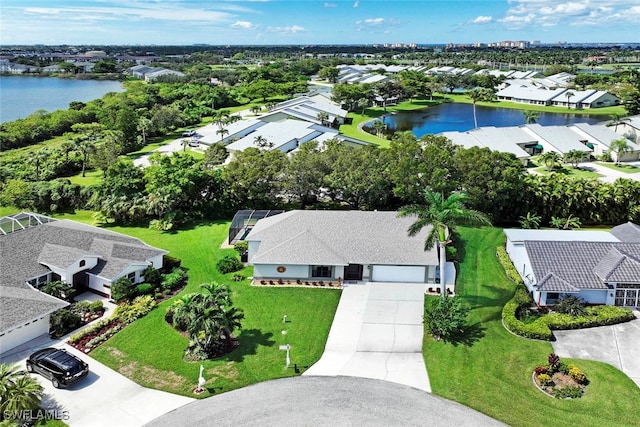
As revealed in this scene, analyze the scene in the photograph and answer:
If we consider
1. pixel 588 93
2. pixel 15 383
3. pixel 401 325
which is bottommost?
pixel 401 325

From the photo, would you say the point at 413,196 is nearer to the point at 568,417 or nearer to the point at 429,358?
the point at 429,358

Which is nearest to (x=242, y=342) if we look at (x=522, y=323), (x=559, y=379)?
(x=522, y=323)

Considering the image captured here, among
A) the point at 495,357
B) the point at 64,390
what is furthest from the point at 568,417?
the point at 64,390

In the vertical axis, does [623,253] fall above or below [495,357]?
above

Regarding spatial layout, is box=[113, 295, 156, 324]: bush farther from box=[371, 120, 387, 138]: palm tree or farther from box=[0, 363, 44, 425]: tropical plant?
box=[371, 120, 387, 138]: palm tree

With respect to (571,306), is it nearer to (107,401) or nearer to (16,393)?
(107,401)

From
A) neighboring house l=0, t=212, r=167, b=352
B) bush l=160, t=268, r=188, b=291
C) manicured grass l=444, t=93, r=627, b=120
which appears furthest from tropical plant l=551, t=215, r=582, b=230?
manicured grass l=444, t=93, r=627, b=120

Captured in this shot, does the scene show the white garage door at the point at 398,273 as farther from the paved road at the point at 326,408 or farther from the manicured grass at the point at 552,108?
the manicured grass at the point at 552,108
